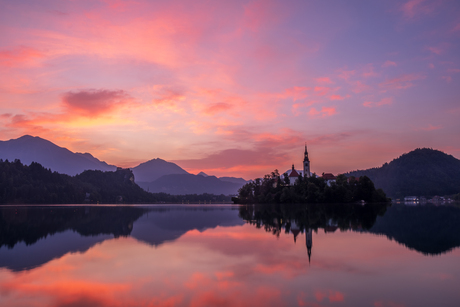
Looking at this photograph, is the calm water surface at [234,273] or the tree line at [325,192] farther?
the tree line at [325,192]

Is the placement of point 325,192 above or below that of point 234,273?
above

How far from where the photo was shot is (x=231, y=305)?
11.8 m

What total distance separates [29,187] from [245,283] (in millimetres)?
211730

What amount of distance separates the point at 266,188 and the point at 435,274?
132138 millimetres

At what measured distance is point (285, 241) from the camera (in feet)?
87.1

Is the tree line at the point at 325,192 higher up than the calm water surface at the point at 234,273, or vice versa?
the tree line at the point at 325,192

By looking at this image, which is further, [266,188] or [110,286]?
[266,188]

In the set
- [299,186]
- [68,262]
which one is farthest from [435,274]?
[299,186]

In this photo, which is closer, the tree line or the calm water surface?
the calm water surface

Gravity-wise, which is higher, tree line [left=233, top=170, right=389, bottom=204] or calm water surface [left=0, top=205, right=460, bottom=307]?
tree line [left=233, top=170, right=389, bottom=204]

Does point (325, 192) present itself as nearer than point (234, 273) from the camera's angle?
No

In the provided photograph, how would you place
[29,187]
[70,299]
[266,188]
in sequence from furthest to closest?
1. [29,187]
2. [266,188]
3. [70,299]

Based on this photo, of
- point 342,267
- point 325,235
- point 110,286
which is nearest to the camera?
point 110,286

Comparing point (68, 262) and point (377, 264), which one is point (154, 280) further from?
point (377, 264)
